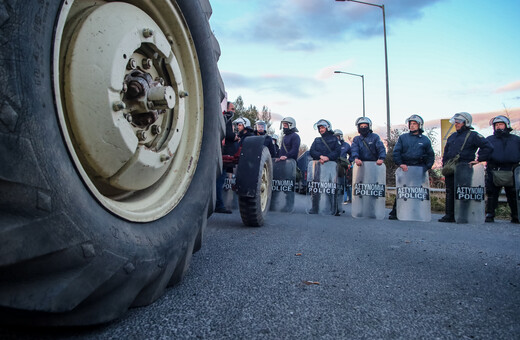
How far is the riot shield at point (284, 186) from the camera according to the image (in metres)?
6.98

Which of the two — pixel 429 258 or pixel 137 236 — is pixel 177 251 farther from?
pixel 429 258

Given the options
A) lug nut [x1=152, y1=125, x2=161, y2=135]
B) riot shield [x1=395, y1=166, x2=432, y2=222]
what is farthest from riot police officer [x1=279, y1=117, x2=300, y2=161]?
lug nut [x1=152, y1=125, x2=161, y2=135]

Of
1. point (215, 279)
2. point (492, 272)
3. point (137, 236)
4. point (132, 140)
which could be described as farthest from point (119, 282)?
point (492, 272)

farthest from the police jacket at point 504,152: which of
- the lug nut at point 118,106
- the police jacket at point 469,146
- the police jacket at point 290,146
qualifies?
the lug nut at point 118,106

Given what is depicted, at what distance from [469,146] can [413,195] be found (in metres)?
1.63

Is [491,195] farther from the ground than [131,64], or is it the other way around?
[131,64]

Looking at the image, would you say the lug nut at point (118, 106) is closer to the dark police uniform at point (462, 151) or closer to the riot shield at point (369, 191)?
the riot shield at point (369, 191)

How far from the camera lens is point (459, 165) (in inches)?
269

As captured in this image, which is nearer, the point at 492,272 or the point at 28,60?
the point at 28,60

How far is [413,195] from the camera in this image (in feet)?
21.9

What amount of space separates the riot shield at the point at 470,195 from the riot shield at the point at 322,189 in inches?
87.6

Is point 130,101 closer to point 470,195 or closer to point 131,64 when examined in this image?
point 131,64

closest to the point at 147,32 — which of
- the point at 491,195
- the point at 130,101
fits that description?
the point at 130,101

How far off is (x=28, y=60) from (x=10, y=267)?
1.72ft
